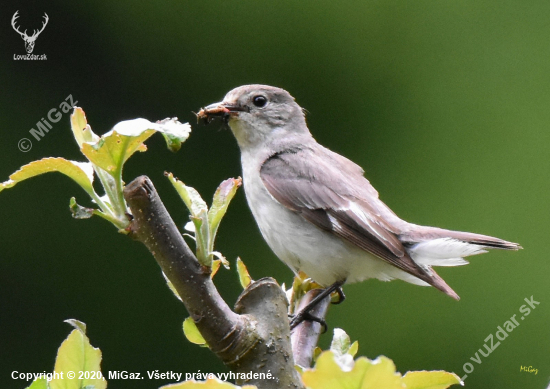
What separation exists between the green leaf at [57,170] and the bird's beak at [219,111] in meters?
1.48

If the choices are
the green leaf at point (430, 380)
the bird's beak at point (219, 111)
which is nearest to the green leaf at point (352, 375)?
the green leaf at point (430, 380)

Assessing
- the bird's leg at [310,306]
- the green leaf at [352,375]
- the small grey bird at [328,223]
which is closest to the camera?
the green leaf at [352,375]

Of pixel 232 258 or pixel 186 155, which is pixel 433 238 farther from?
pixel 186 155

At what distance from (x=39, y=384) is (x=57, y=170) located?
0.82ft

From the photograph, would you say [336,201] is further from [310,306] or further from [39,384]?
[39,384]

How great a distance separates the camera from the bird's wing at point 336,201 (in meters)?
2.18

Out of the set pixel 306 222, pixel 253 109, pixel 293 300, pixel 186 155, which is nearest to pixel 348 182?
pixel 306 222

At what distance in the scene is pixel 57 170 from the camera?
79cm

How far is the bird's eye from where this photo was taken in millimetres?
2665

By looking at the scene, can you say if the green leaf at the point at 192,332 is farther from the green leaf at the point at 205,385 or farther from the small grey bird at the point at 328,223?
the small grey bird at the point at 328,223

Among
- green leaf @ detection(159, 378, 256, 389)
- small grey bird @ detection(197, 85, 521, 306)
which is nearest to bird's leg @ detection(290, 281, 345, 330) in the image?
small grey bird @ detection(197, 85, 521, 306)

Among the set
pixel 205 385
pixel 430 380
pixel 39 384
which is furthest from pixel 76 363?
pixel 430 380

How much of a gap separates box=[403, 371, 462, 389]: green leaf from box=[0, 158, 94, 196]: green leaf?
43 cm

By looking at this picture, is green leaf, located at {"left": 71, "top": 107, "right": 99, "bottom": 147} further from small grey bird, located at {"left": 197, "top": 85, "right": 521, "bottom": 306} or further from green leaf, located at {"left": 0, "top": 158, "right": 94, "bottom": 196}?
small grey bird, located at {"left": 197, "top": 85, "right": 521, "bottom": 306}
